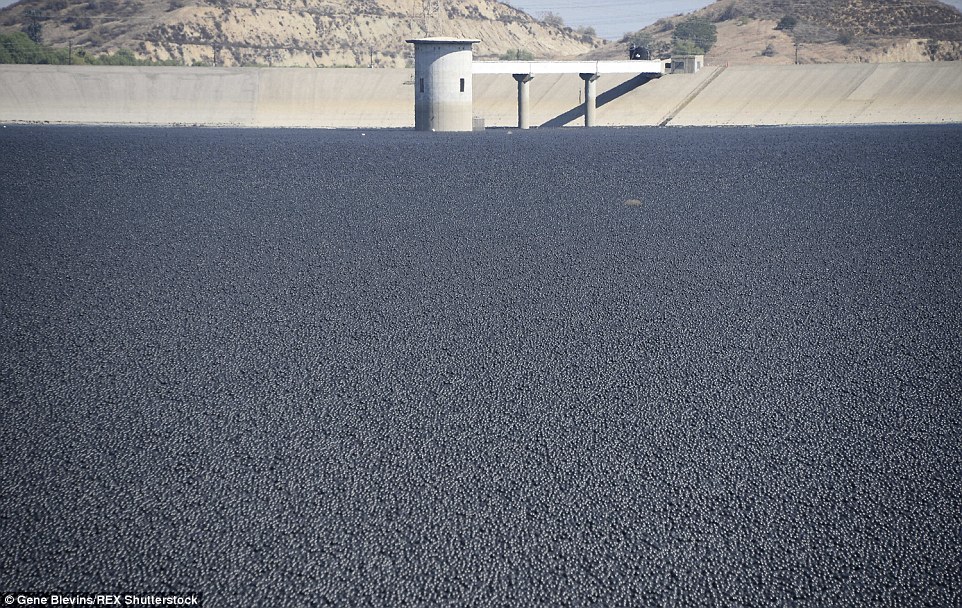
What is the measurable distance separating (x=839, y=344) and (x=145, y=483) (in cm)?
639

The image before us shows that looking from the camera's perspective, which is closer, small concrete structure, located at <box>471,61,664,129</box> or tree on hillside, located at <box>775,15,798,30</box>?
small concrete structure, located at <box>471,61,664,129</box>

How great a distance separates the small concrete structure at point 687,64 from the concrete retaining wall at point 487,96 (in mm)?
606

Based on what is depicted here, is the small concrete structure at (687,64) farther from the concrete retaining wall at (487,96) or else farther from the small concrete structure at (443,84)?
the small concrete structure at (443,84)

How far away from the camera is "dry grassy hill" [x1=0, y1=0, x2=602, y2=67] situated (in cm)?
12006

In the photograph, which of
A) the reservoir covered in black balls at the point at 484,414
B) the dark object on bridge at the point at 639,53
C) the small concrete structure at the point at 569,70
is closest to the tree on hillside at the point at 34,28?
the small concrete structure at the point at 569,70

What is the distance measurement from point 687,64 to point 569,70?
41.5ft

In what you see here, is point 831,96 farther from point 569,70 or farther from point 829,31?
point 829,31

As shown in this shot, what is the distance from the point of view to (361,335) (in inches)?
367

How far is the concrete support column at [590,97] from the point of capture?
6444 centimetres

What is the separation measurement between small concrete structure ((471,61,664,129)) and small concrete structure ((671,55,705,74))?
3.30 metres

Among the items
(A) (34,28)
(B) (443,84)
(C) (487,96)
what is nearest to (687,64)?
(C) (487,96)

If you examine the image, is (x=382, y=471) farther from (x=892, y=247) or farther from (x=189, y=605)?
(x=892, y=247)

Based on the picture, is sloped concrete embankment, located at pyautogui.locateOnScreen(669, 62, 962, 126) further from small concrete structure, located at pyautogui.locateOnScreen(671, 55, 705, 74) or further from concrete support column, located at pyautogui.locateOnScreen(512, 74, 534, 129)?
concrete support column, located at pyautogui.locateOnScreen(512, 74, 534, 129)

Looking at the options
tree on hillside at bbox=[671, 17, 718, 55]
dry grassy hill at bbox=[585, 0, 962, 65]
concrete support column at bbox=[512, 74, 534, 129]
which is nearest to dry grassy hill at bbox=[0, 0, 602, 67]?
tree on hillside at bbox=[671, 17, 718, 55]
